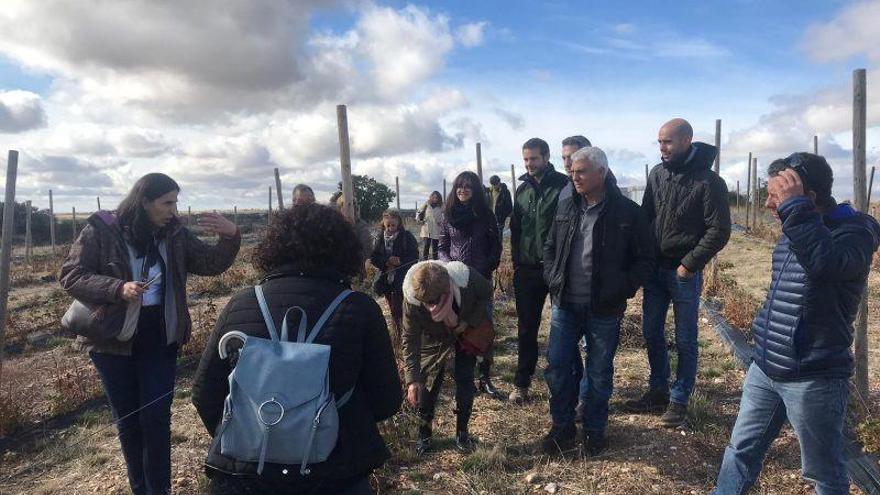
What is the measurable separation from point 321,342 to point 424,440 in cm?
219

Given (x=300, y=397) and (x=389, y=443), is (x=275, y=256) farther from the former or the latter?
(x=389, y=443)

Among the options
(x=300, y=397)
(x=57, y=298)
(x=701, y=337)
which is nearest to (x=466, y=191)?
(x=300, y=397)

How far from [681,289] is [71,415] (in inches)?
195

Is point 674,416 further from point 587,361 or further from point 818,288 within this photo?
point 818,288

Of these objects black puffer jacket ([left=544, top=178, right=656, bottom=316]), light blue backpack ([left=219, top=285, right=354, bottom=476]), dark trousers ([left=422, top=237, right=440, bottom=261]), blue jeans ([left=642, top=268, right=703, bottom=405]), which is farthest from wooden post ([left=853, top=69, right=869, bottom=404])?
dark trousers ([left=422, top=237, right=440, bottom=261])

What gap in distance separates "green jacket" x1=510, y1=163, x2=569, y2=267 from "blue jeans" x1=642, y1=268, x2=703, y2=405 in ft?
2.52

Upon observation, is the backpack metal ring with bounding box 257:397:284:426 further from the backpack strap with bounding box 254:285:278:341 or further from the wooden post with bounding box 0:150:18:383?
the wooden post with bounding box 0:150:18:383

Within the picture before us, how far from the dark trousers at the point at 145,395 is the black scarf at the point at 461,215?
2.13 meters

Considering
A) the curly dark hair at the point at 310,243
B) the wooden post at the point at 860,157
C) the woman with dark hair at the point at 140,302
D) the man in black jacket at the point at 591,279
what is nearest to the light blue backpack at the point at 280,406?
the curly dark hair at the point at 310,243

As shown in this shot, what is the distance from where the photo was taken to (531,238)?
416 centimetres

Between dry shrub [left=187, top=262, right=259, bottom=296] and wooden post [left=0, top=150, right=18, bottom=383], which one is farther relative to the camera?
dry shrub [left=187, top=262, right=259, bottom=296]

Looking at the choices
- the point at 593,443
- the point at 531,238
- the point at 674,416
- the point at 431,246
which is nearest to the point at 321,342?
the point at 593,443

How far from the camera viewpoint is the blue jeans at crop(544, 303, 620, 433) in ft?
10.9

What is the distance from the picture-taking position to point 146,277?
2.89 meters
